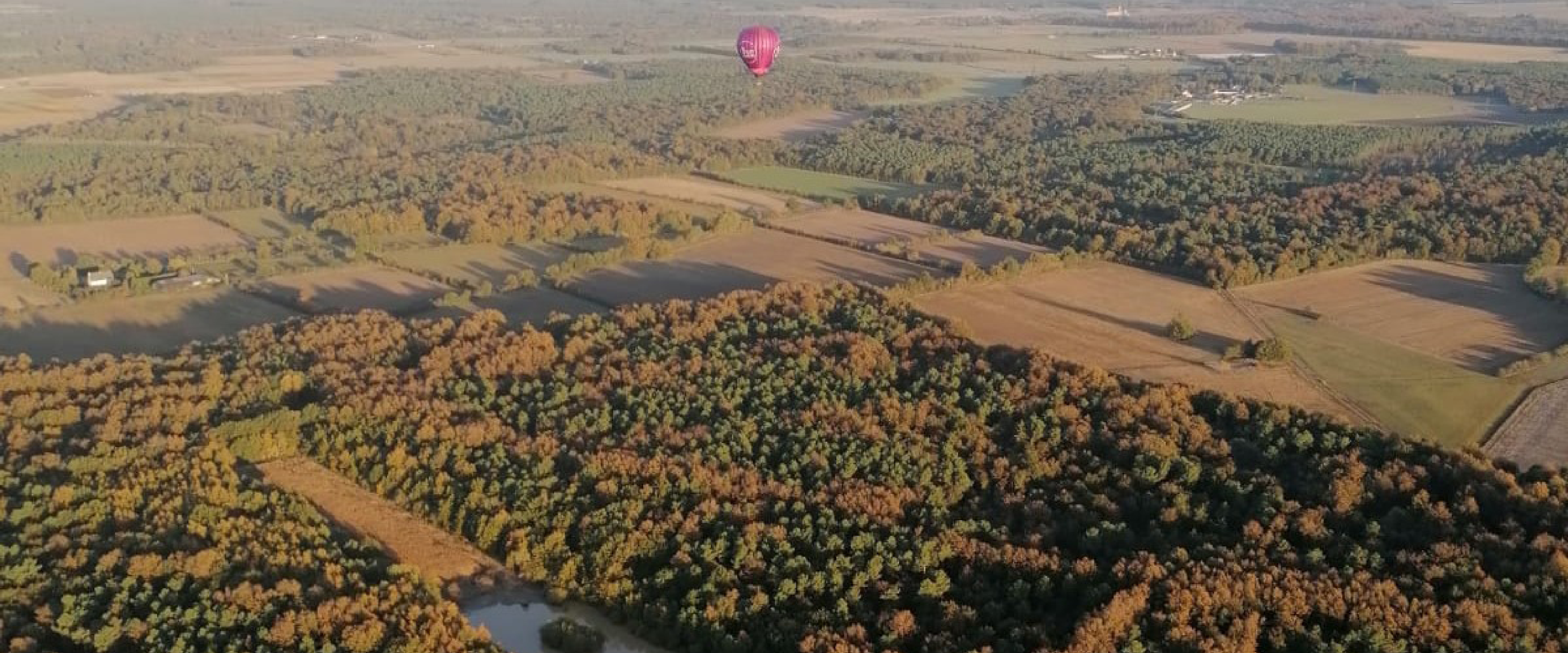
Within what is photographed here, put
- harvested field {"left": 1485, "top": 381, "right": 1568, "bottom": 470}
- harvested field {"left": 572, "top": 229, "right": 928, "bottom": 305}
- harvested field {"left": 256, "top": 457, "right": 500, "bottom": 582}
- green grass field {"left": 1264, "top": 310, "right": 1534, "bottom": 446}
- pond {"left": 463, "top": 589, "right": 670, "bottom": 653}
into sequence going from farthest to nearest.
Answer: harvested field {"left": 572, "top": 229, "right": 928, "bottom": 305} → green grass field {"left": 1264, "top": 310, "right": 1534, "bottom": 446} → harvested field {"left": 1485, "top": 381, "right": 1568, "bottom": 470} → harvested field {"left": 256, "top": 457, "right": 500, "bottom": 582} → pond {"left": 463, "top": 589, "right": 670, "bottom": 653}

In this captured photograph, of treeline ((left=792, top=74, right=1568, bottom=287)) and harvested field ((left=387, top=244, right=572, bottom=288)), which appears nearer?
treeline ((left=792, top=74, right=1568, bottom=287))

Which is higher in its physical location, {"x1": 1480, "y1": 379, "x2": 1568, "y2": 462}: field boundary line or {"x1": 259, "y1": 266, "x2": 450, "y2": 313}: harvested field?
{"x1": 1480, "y1": 379, "x2": 1568, "y2": 462}: field boundary line

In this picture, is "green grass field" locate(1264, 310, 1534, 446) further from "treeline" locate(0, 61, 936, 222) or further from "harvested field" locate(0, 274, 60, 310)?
"harvested field" locate(0, 274, 60, 310)

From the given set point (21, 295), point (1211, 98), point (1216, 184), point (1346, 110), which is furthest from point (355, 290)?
point (1346, 110)

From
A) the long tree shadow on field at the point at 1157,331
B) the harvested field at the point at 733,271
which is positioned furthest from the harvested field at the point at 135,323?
the long tree shadow on field at the point at 1157,331

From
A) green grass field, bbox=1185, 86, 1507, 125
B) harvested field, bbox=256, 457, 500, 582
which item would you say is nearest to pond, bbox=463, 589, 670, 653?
harvested field, bbox=256, 457, 500, 582

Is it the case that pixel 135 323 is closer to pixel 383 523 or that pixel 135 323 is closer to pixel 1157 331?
pixel 383 523

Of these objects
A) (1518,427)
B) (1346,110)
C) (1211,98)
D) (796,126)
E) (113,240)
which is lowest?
(113,240)

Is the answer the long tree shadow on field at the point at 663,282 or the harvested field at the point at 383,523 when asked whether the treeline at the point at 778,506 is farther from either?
the long tree shadow on field at the point at 663,282
